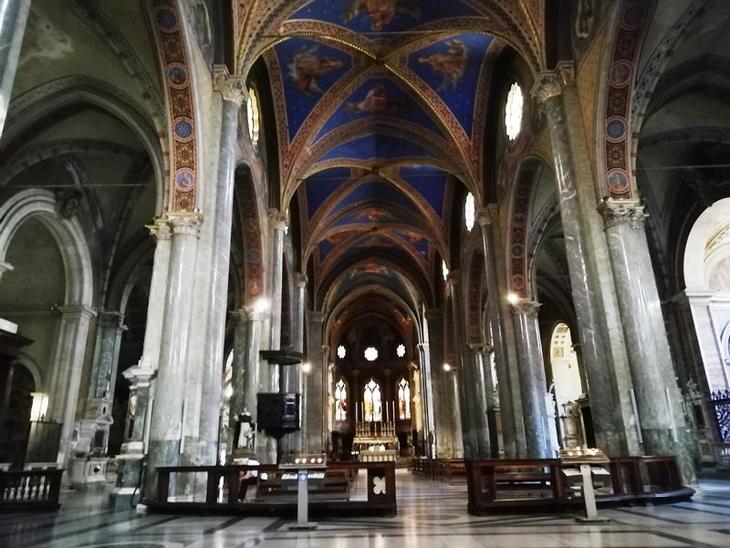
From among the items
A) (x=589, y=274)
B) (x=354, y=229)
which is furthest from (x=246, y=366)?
(x=354, y=229)

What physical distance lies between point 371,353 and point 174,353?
38173 mm

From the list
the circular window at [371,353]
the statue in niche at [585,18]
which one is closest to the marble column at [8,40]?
the statue in niche at [585,18]

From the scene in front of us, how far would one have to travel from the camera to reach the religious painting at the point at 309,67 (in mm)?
15328

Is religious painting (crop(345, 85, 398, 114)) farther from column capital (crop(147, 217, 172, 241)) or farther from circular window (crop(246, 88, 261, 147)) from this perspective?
A: column capital (crop(147, 217, 172, 241))

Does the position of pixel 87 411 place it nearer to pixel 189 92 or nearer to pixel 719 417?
pixel 189 92

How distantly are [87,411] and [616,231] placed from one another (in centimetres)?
1610

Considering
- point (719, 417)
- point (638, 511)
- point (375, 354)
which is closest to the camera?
point (638, 511)

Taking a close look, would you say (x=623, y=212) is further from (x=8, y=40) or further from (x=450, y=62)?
(x=8, y=40)

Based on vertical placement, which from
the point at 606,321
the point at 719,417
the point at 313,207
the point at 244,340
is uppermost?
the point at 313,207

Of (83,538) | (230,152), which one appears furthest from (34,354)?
(83,538)

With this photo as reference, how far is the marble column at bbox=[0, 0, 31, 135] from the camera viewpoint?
157 inches

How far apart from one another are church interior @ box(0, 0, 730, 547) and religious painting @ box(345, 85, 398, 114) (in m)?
0.11

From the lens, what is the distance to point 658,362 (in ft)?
28.0

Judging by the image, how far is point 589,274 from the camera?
30.7 feet
